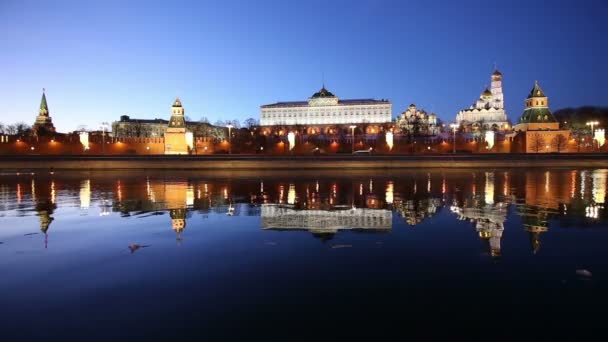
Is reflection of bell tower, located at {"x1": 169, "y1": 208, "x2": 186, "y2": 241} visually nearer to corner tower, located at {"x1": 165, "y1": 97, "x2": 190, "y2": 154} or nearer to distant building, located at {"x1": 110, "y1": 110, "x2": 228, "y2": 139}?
corner tower, located at {"x1": 165, "y1": 97, "x2": 190, "y2": 154}

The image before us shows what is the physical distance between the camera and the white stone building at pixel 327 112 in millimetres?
130125

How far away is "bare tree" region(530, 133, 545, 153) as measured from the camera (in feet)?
206

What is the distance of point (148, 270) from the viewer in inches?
247

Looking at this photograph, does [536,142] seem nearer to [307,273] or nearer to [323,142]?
[323,142]

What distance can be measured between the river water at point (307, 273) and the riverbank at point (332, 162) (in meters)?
20.6

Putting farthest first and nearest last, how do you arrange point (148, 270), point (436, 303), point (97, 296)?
point (148, 270) → point (97, 296) → point (436, 303)

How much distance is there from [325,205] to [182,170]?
22603 mm

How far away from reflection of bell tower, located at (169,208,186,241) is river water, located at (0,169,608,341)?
0.03 m

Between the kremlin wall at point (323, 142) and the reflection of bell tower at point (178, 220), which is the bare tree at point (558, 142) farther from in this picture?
the reflection of bell tower at point (178, 220)

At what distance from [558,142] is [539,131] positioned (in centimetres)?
430

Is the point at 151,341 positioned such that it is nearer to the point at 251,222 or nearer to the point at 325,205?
the point at 251,222

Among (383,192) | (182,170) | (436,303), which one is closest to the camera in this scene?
(436,303)

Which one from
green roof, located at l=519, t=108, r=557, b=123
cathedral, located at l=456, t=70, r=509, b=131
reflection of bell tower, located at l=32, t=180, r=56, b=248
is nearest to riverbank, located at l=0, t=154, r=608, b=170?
reflection of bell tower, located at l=32, t=180, r=56, b=248

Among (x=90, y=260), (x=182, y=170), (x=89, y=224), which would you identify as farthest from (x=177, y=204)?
(x=182, y=170)
